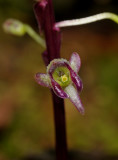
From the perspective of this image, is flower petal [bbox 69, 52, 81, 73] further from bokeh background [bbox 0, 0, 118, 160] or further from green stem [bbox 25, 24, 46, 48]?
bokeh background [bbox 0, 0, 118, 160]

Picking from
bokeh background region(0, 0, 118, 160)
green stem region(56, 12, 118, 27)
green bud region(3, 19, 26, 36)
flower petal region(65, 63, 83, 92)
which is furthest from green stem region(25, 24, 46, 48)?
bokeh background region(0, 0, 118, 160)

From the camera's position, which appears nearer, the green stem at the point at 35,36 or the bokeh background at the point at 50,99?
the green stem at the point at 35,36

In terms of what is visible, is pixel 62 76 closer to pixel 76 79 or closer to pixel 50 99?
pixel 76 79

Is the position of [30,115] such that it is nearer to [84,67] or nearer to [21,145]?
[21,145]

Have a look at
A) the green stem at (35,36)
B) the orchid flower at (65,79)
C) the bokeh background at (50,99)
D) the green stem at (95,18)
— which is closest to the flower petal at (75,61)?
the orchid flower at (65,79)

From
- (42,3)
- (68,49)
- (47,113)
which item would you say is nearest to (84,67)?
(68,49)

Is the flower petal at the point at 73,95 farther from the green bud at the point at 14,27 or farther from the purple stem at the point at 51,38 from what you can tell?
the green bud at the point at 14,27
